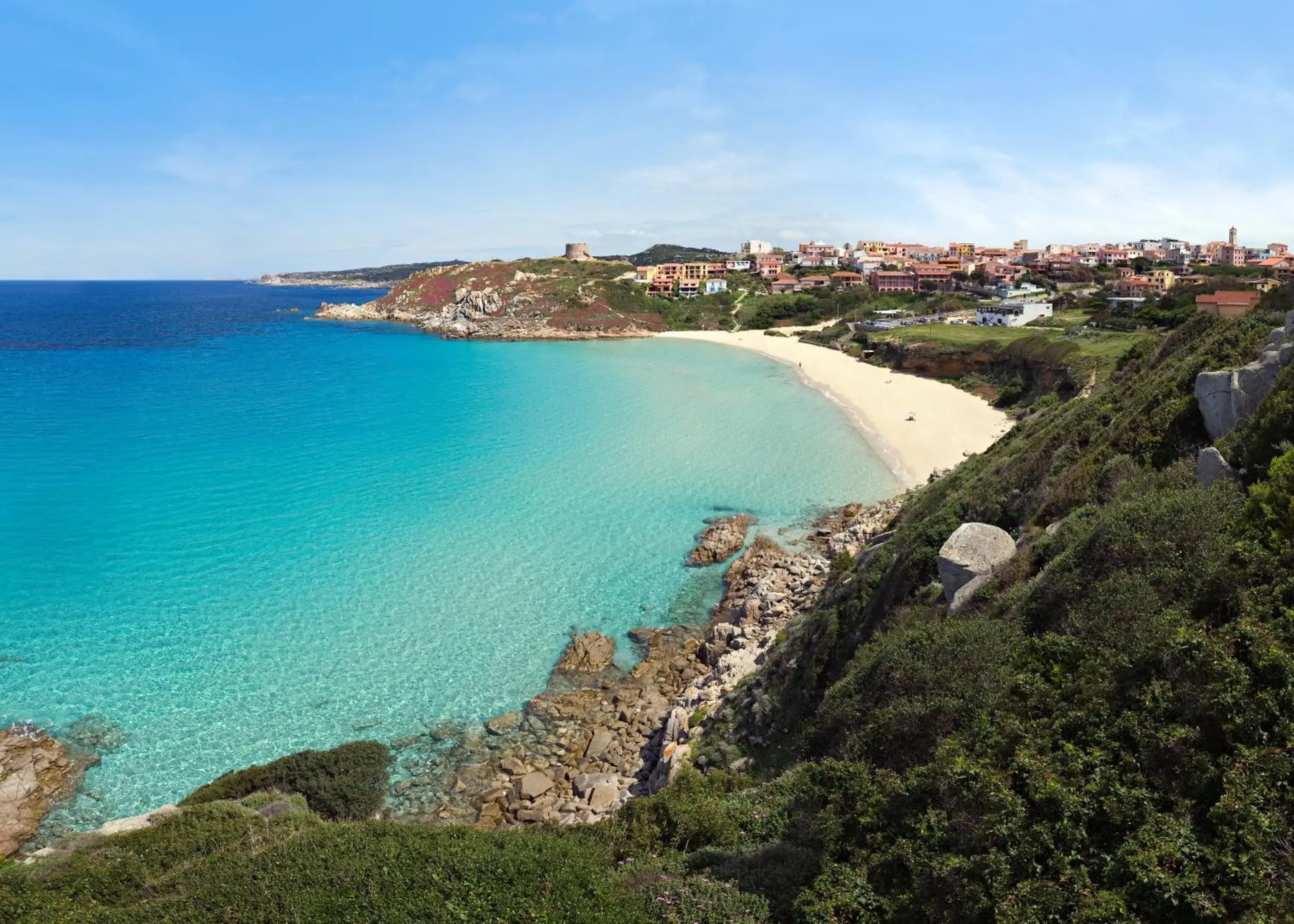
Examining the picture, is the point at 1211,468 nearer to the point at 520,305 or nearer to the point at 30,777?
the point at 30,777

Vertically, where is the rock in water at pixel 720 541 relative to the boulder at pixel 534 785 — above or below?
above

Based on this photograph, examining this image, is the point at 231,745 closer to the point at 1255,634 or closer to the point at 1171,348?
the point at 1255,634

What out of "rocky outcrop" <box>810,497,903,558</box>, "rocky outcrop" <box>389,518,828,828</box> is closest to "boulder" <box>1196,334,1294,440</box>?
"rocky outcrop" <box>810,497,903,558</box>

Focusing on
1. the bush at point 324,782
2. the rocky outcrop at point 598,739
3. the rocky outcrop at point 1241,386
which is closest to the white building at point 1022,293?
the rocky outcrop at point 598,739

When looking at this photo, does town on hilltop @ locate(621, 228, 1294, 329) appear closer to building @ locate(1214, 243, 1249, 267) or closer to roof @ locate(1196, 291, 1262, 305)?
building @ locate(1214, 243, 1249, 267)

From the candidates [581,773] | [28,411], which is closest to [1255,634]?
[581,773]

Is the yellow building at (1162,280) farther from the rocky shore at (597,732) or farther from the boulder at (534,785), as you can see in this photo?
the boulder at (534,785)

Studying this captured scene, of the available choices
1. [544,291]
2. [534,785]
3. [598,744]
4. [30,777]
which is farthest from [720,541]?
[544,291]
